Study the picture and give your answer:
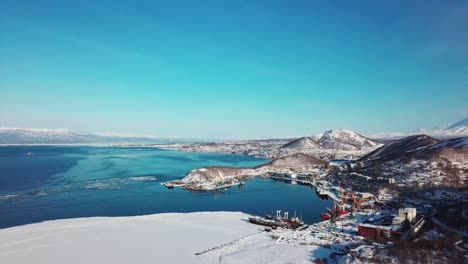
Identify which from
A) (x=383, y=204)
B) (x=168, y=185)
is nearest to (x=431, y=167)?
(x=383, y=204)

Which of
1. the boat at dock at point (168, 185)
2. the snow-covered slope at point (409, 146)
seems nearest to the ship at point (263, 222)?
the boat at dock at point (168, 185)

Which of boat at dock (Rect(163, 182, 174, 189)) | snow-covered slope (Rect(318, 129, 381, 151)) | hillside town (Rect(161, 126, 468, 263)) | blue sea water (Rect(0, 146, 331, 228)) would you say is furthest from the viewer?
snow-covered slope (Rect(318, 129, 381, 151))

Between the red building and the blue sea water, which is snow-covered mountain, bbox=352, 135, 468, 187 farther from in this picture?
the red building

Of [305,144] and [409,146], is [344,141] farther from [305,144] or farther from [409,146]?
[409,146]

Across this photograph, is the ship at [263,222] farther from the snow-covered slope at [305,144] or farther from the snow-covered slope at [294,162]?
the snow-covered slope at [305,144]

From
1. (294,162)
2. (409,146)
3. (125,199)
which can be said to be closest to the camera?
(125,199)

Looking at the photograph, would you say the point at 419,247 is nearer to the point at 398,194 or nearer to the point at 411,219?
the point at 411,219

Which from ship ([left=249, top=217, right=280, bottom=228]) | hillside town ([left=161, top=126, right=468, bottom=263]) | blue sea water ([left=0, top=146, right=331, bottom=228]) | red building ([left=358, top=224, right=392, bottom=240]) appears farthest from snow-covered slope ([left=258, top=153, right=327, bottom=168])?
red building ([left=358, top=224, right=392, bottom=240])

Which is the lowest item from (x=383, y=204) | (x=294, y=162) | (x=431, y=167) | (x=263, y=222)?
(x=263, y=222)
